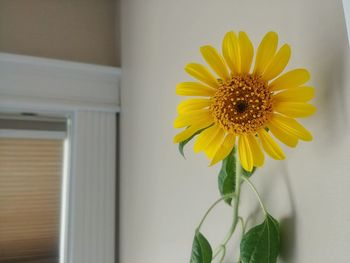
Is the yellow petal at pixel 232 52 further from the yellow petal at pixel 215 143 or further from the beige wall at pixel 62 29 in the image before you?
the beige wall at pixel 62 29

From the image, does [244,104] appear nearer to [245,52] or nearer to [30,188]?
[245,52]

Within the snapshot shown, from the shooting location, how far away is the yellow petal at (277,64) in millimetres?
434

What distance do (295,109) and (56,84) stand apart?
120 centimetres

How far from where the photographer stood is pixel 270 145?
1.44 ft

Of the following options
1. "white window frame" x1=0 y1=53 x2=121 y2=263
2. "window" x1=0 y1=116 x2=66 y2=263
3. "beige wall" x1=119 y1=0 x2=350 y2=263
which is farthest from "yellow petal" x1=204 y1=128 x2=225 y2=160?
"window" x1=0 y1=116 x2=66 y2=263

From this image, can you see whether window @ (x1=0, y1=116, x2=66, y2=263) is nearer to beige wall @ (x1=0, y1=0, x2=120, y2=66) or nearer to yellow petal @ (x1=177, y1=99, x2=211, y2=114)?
beige wall @ (x1=0, y1=0, x2=120, y2=66)

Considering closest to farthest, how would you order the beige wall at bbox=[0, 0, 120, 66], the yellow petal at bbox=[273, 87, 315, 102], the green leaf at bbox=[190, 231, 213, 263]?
the yellow petal at bbox=[273, 87, 315, 102], the green leaf at bbox=[190, 231, 213, 263], the beige wall at bbox=[0, 0, 120, 66]

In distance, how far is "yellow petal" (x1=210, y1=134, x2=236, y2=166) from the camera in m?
0.46

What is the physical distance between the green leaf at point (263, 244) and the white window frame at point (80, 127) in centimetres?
103

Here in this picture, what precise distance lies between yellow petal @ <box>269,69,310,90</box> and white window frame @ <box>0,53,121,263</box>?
43.5 inches

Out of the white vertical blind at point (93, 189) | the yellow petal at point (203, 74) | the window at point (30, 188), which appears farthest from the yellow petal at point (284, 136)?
the window at point (30, 188)

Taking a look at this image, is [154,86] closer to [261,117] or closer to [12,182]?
[261,117]

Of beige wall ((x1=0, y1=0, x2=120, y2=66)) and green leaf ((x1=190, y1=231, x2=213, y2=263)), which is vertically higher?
beige wall ((x1=0, y1=0, x2=120, y2=66))

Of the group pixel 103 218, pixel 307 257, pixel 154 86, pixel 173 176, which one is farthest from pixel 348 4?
pixel 103 218
